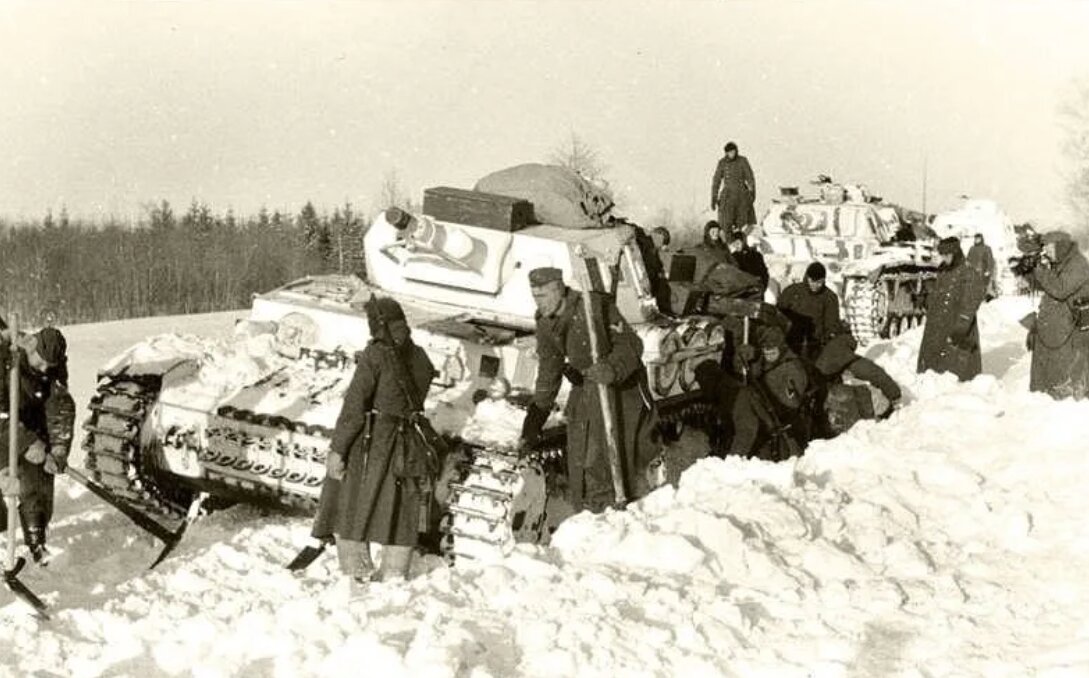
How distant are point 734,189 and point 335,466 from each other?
13309 mm

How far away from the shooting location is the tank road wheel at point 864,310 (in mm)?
19766

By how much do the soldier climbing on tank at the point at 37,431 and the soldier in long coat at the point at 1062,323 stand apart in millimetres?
7266

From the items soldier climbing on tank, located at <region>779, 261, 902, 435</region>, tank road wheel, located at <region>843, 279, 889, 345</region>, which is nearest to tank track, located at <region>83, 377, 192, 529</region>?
soldier climbing on tank, located at <region>779, 261, 902, 435</region>

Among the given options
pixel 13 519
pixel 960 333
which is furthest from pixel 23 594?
pixel 960 333

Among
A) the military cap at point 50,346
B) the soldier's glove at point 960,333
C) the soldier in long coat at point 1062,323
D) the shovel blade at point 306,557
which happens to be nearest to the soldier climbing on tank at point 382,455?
the shovel blade at point 306,557

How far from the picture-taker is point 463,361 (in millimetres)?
8617

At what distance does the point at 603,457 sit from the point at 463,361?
137cm

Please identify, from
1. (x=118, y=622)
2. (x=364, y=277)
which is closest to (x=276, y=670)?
(x=118, y=622)

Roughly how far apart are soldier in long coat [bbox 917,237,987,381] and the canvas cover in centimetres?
427

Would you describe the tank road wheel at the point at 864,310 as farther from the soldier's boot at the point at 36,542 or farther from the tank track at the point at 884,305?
the soldier's boot at the point at 36,542

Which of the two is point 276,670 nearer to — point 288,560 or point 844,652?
point 844,652

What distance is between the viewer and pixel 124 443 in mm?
9078

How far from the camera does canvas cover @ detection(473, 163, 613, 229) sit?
10.3 metres

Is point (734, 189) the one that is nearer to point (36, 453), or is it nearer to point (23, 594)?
point (36, 453)
